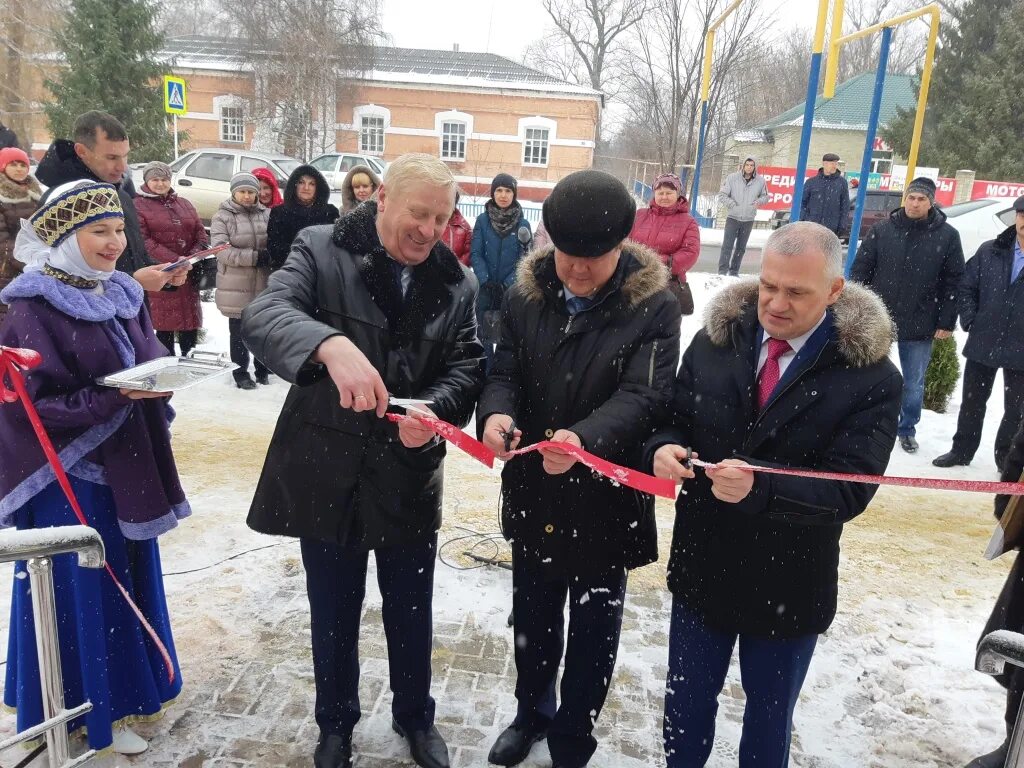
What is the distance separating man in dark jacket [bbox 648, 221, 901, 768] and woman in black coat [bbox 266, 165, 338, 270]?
541 centimetres

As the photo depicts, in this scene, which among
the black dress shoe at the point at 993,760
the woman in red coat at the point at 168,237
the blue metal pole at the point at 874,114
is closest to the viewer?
the black dress shoe at the point at 993,760

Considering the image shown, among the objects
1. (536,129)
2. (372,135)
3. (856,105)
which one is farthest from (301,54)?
(856,105)

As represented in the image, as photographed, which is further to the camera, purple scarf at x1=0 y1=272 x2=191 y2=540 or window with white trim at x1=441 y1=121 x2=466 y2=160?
window with white trim at x1=441 y1=121 x2=466 y2=160

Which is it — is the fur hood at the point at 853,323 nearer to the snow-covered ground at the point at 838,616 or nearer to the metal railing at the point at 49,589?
the snow-covered ground at the point at 838,616

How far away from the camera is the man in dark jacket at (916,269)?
20.6ft

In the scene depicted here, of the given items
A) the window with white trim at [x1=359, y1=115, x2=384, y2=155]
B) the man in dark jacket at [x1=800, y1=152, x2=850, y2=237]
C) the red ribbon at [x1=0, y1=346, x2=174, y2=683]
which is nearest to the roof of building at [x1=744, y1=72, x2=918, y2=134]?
the window with white trim at [x1=359, y1=115, x2=384, y2=155]

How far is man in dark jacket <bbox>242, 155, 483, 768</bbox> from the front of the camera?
7.75 ft

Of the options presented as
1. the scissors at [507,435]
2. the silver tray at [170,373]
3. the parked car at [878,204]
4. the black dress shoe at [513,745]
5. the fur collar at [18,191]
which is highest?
the parked car at [878,204]

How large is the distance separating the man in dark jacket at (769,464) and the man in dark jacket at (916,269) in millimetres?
4618

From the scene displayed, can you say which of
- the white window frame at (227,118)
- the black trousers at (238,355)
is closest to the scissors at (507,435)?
the black trousers at (238,355)

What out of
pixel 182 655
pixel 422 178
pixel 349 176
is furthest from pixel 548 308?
pixel 349 176

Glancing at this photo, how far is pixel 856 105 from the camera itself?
116ft

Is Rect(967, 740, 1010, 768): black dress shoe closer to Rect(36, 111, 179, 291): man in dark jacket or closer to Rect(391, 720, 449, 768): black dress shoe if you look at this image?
Rect(391, 720, 449, 768): black dress shoe

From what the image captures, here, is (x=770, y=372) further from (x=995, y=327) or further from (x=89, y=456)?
(x=995, y=327)
